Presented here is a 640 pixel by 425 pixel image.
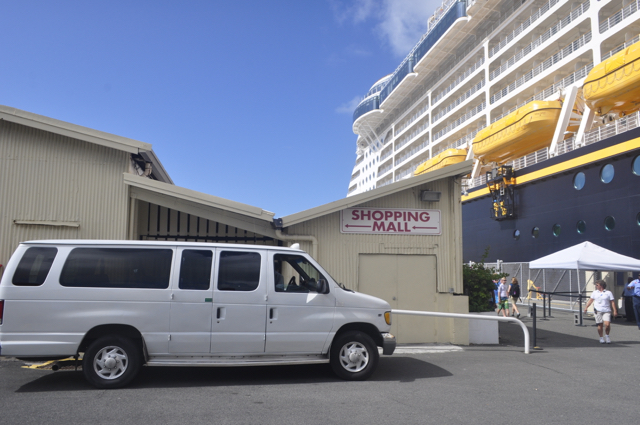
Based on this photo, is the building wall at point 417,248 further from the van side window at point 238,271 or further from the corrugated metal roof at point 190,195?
the van side window at point 238,271

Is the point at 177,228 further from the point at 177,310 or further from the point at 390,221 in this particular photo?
the point at 390,221

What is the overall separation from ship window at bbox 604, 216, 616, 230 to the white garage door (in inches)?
469

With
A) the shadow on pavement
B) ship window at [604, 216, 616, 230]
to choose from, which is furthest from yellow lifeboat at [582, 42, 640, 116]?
the shadow on pavement

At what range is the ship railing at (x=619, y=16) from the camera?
66.8ft

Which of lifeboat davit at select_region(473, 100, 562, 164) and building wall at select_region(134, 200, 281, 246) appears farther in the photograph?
lifeboat davit at select_region(473, 100, 562, 164)

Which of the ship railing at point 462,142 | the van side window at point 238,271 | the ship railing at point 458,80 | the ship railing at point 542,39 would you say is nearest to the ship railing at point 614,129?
the ship railing at point 542,39

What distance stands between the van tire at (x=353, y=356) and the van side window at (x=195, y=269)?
200cm

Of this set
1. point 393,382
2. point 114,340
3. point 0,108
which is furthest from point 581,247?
point 0,108

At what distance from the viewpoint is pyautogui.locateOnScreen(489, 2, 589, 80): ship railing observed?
2381 centimetres

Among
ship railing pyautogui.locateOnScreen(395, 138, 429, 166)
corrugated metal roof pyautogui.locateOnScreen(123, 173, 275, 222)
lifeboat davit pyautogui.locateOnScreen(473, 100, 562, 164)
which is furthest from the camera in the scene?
ship railing pyautogui.locateOnScreen(395, 138, 429, 166)

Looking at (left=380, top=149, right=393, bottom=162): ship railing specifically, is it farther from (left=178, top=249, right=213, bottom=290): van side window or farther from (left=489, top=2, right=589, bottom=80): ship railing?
(left=178, top=249, right=213, bottom=290): van side window

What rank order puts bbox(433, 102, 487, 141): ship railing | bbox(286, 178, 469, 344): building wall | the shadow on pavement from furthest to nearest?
1. bbox(433, 102, 487, 141): ship railing
2. bbox(286, 178, 469, 344): building wall
3. the shadow on pavement

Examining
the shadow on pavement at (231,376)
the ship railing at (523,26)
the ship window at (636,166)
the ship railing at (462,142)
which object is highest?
the ship railing at (523,26)

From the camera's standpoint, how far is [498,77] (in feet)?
98.9
